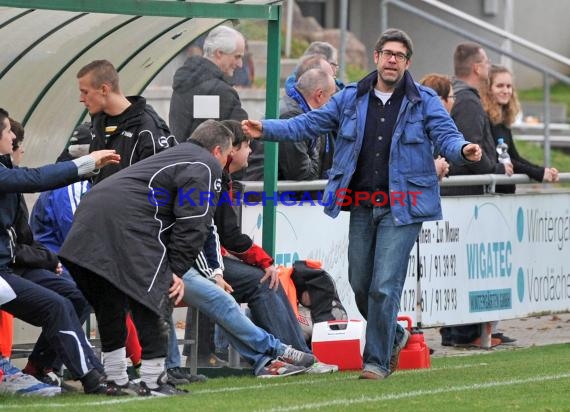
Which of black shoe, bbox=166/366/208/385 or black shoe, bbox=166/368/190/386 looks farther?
black shoe, bbox=166/366/208/385

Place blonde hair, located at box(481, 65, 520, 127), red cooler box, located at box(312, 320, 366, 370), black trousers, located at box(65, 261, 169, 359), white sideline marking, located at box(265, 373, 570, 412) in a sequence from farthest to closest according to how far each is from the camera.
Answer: blonde hair, located at box(481, 65, 520, 127), red cooler box, located at box(312, 320, 366, 370), black trousers, located at box(65, 261, 169, 359), white sideline marking, located at box(265, 373, 570, 412)

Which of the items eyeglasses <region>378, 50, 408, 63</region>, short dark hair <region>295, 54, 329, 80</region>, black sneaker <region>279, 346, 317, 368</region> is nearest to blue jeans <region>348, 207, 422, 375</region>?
black sneaker <region>279, 346, 317, 368</region>

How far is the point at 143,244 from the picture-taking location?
860cm

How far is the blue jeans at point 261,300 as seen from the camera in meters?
10.2

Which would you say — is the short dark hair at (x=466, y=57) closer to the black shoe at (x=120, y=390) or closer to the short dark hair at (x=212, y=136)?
the short dark hair at (x=212, y=136)

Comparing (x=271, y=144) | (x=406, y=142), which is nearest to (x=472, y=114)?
(x=271, y=144)

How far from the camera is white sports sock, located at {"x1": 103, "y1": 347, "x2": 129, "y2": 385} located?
8.80m

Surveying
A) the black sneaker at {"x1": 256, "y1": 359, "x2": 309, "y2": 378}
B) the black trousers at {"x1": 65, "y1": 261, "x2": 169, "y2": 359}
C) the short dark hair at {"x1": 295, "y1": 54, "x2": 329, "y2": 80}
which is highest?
the short dark hair at {"x1": 295, "y1": 54, "x2": 329, "y2": 80}

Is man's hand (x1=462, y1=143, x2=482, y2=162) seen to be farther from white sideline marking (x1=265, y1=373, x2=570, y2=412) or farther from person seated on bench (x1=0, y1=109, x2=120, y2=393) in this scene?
person seated on bench (x1=0, y1=109, x2=120, y2=393)

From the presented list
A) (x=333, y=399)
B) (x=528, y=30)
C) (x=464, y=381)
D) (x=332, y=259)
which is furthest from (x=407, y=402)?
(x=528, y=30)

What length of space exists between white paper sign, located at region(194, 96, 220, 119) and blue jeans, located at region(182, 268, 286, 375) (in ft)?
5.26

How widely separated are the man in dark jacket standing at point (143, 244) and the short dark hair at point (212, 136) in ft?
0.56

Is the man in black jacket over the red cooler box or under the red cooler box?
over

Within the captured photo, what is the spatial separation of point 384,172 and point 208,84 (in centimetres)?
206
